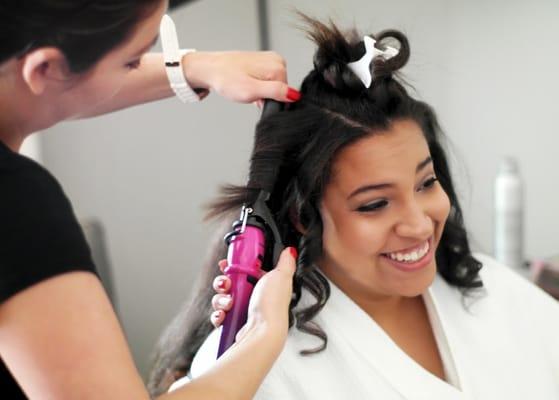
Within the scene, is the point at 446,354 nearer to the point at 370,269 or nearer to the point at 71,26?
the point at 370,269

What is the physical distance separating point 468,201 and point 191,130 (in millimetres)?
835

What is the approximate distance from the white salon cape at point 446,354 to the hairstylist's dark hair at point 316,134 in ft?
0.11

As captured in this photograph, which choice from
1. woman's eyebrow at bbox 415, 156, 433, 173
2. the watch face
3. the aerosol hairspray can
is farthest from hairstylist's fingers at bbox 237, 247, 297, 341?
the watch face

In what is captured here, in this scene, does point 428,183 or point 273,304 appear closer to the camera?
point 273,304

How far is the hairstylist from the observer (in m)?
0.55

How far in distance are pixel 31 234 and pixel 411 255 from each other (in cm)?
67

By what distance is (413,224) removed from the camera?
106cm

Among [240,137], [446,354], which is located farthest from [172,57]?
[240,137]

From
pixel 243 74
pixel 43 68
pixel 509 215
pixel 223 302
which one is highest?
pixel 43 68

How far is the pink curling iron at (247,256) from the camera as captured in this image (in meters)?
0.90

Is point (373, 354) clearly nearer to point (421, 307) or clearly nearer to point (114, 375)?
point (421, 307)

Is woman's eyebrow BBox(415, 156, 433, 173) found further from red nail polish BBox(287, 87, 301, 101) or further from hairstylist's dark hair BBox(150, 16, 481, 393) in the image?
red nail polish BBox(287, 87, 301, 101)

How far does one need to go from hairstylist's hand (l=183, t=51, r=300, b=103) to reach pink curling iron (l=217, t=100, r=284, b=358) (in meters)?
0.15

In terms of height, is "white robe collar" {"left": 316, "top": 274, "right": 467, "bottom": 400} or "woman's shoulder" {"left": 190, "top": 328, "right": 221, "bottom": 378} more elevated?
"woman's shoulder" {"left": 190, "top": 328, "right": 221, "bottom": 378}
